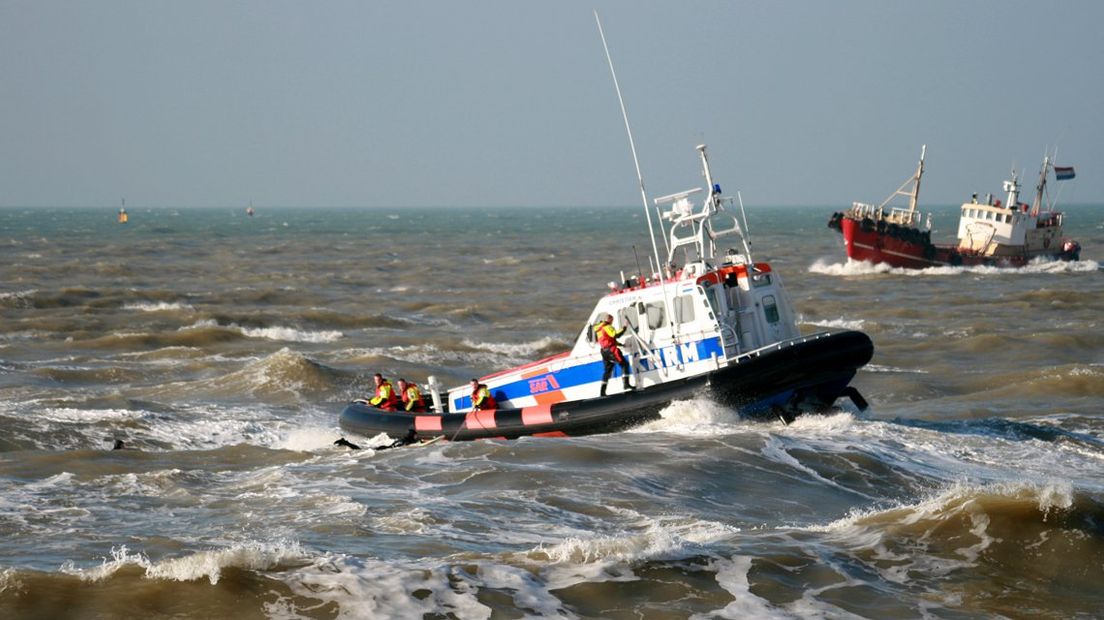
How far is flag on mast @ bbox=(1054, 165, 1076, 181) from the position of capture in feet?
186

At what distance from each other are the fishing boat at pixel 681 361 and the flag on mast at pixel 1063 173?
138 feet

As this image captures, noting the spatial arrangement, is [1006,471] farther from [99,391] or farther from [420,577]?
[99,391]

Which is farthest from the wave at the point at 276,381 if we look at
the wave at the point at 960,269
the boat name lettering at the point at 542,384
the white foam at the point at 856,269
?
the wave at the point at 960,269

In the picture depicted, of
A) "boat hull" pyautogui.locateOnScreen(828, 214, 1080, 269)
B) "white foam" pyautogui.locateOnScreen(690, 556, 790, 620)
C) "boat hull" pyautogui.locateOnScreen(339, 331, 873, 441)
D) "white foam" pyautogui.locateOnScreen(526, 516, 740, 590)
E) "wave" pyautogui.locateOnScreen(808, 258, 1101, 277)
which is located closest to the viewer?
"white foam" pyautogui.locateOnScreen(690, 556, 790, 620)

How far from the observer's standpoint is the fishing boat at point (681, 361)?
58.9 ft

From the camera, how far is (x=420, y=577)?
10.6m

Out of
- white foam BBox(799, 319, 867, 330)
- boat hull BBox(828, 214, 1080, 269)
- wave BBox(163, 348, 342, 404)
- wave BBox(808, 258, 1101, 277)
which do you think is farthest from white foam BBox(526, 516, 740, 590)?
boat hull BBox(828, 214, 1080, 269)

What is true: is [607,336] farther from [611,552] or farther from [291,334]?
[291,334]

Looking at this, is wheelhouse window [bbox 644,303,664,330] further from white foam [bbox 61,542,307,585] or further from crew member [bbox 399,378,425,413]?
white foam [bbox 61,542,307,585]

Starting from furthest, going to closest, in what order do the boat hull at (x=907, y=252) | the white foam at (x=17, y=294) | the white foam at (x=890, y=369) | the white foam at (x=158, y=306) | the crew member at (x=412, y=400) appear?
the boat hull at (x=907, y=252) < the white foam at (x=17, y=294) < the white foam at (x=158, y=306) < the white foam at (x=890, y=369) < the crew member at (x=412, y=400)

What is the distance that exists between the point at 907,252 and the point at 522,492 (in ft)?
149

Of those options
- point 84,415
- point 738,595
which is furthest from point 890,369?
point 738,595

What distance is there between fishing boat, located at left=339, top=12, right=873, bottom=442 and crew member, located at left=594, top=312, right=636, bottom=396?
0.09 ft

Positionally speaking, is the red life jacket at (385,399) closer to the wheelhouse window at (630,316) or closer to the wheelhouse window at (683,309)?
the wheelhouse window at (630,316)
